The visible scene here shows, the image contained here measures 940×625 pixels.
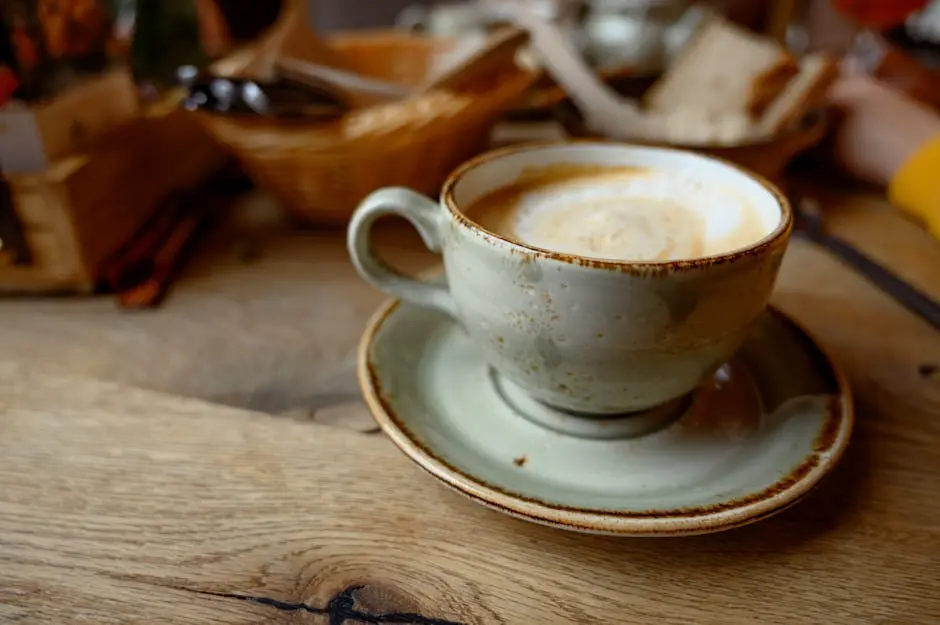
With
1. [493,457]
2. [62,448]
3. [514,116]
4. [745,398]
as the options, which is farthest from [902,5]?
[62,448]

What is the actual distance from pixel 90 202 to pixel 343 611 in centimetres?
43

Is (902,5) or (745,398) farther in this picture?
(902,5)

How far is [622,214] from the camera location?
44 centimetres

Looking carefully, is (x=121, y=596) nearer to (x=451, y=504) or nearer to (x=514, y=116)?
(x=451, y=504)

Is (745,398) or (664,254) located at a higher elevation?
(664,254)

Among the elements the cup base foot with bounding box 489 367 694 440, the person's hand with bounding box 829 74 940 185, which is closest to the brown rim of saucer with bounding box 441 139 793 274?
the cup base foot with bounding box 489 367 694 440

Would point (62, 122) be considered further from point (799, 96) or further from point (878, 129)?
point (878, 129)

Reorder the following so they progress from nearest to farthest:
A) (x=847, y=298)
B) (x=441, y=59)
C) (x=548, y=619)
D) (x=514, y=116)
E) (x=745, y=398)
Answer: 1. (x=548, y=619)
2. (x=745, y=398)
3. (x=847, y=298)
4. (x=441, y=59)
5. (x=514, y=116)

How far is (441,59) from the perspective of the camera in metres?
0.84

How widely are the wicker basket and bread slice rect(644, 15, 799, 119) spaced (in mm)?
193

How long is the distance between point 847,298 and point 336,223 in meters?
0.48

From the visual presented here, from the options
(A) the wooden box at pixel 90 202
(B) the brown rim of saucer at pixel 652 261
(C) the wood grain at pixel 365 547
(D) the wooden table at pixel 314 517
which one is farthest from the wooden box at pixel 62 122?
(B) the brown rim of saucer at pixel 652 261

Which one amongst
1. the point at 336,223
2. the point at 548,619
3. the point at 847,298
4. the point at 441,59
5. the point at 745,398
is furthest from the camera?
the point at 441,59

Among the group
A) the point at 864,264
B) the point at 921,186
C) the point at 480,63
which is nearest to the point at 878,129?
the point at 921,186
